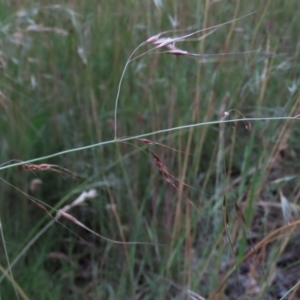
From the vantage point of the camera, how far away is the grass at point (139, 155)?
47.4 inches

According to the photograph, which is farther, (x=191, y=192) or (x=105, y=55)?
(x=105, y=55)

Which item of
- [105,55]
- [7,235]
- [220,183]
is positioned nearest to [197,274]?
[220,183]

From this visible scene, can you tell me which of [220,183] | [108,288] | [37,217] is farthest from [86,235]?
[220,183]

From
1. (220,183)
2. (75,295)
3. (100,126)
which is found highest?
(100,126)

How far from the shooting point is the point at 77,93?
156cm

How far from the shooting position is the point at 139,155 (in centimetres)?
147

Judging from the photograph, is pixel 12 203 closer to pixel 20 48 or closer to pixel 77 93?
pixel 77 93

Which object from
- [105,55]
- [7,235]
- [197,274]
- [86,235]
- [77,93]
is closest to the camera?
[197,274]

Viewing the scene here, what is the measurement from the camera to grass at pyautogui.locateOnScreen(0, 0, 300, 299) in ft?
3.95

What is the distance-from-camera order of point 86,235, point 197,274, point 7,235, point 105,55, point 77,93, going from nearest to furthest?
point 197,274
point 7,235
point 86,235
point 77,93
point 105,55

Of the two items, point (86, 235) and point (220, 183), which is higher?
point (220, 183)

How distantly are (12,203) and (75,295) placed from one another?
291 mm

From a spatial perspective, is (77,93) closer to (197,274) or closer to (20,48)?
(20,48)

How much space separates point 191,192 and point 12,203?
1.37 ft
